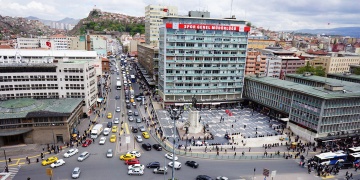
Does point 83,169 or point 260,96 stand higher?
point 260,96

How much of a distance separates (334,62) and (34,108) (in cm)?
13963

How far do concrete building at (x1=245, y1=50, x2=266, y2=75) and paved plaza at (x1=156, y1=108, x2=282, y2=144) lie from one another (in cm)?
3121

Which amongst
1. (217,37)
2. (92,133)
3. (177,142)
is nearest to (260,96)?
(217,37)

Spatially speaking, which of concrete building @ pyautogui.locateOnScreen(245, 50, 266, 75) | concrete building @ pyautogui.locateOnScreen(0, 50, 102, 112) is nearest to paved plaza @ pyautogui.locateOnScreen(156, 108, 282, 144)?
concrete building @ pyautogui.locateOnScreen(0, 50, 102, 112)

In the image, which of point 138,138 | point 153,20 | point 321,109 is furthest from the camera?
point 153,20

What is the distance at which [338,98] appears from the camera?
55.9 metres

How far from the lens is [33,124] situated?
166 feet

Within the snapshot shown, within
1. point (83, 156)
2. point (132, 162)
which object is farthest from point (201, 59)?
point (83, 156)

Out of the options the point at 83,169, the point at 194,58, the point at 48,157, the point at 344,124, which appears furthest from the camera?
the point at 194,58

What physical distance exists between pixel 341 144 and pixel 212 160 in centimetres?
3417

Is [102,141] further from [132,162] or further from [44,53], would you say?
[44,53]

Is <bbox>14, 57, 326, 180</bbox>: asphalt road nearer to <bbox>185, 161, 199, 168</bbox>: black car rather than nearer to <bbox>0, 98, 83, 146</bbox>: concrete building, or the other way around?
<bbox>185, 161, 199, 168</bbox>: black car

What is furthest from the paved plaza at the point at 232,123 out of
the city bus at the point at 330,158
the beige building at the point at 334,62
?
the beige building at the point at 334,62

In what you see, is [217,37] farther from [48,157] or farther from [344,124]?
[48,157]
